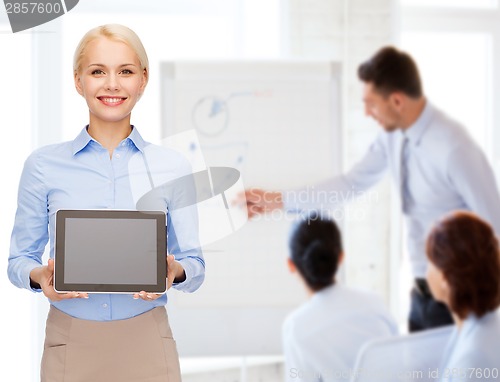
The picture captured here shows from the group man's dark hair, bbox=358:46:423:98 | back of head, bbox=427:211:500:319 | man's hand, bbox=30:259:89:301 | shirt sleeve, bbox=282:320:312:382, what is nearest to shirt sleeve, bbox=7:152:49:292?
man's hand, bbox=30:259:89:301

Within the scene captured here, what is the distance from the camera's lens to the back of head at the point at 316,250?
8.52ft

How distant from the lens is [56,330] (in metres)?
1.70

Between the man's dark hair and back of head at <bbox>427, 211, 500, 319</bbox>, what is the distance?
50 cm

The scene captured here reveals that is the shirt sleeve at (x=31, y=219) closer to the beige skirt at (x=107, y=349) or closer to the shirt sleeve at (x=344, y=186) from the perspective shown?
the beige skirt at (x=107, y=349)

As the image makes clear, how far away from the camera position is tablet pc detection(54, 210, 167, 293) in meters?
1.66

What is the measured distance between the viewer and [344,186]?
2615 mm

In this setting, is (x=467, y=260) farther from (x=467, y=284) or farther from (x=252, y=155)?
(x=252, y=155)

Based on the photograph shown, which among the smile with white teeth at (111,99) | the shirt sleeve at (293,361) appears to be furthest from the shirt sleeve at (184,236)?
the shirt sleeve at (293,361)

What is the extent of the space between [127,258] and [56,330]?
24cm

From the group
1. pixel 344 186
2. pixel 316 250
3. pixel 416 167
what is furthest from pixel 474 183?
pixel 316 250

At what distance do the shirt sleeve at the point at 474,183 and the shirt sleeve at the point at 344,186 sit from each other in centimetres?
26

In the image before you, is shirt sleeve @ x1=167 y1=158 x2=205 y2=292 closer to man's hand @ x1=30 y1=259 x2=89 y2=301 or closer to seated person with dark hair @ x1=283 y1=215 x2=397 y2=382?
man's hand @ x1=30 y1=259 x2=89 y2=301
